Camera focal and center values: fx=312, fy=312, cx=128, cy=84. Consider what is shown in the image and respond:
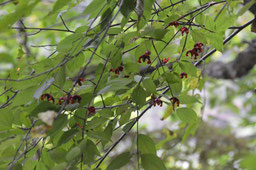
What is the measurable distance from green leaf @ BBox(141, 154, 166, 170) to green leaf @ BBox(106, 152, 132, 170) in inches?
1.4

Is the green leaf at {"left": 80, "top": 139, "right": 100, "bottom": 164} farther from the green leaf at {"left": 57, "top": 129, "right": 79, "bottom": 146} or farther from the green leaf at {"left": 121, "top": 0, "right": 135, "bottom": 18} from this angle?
the green leaf at {"left": 121, "top": 0, "right": 135, "bottom": 18}

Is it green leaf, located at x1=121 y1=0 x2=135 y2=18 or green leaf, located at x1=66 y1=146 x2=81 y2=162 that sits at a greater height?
green leaf, located at x1=121 y1=0 x2=135 y2=18

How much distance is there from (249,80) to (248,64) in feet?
2.97

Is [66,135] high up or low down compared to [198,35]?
down

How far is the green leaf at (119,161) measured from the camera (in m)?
0.66

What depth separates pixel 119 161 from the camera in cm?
67

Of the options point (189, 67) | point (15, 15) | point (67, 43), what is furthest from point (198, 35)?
point (15, 15)

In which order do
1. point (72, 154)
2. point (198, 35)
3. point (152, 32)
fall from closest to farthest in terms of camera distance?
point (72, 154)
point (152, 32)
point (198, 35)

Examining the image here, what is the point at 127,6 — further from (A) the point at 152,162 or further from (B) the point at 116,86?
(A) the point at 152,162

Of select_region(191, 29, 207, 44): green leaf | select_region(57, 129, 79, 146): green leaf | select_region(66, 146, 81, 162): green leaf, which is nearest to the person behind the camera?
select_region(66, 146, 81, 162): green leaf

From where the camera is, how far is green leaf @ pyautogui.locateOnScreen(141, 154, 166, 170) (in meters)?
0.66

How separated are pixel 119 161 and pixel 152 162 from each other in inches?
2.8

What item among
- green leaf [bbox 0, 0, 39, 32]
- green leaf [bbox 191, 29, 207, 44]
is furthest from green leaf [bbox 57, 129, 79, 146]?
green leaf [bbox 191, 29, 207, 44]

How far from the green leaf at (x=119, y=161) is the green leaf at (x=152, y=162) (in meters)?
0.04
